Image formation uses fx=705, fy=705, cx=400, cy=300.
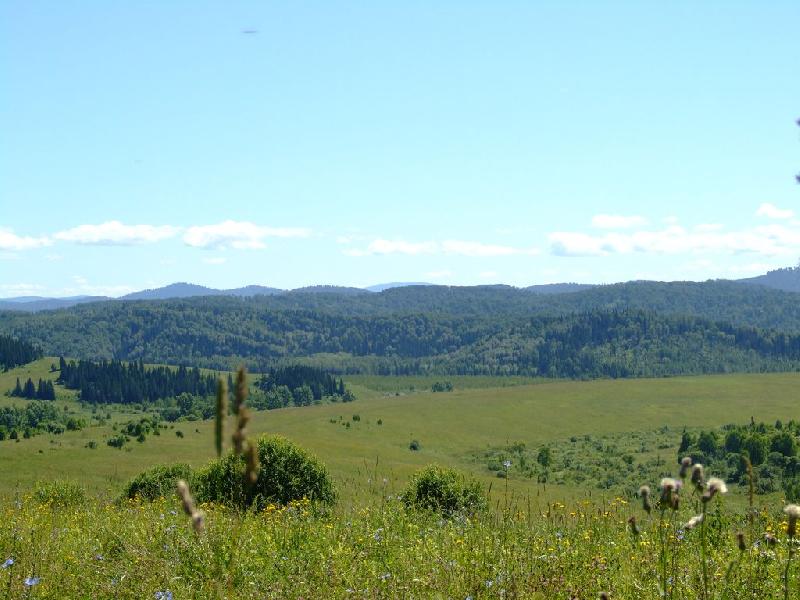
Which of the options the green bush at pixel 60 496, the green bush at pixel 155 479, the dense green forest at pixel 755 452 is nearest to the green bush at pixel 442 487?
the green bush at pixel 60 496

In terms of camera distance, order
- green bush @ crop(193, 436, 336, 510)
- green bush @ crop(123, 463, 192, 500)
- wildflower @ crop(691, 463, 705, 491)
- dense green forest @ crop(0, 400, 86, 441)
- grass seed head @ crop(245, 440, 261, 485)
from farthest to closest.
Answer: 1. dense green forest @ crop(0, 400, 86, 441)
2. green bush @ crop(123, 463, 192, 500)
3. green bush @ crop(193, 436, 336, 510)
4. wildflower @ crop(691, 463, 705, 491)
5. grass seed head @ crop(245, 440, 261, 485)

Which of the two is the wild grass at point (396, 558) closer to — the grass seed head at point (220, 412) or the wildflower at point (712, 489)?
the wildflower at point (712, 489)

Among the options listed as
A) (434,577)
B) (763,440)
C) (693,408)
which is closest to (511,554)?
(434,577)

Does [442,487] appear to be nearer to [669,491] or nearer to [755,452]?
[669,491]

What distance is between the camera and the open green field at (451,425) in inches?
3014

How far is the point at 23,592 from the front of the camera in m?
7.30

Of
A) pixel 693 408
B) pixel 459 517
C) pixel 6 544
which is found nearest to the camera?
pixel 6 544

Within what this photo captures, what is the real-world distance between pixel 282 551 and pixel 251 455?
7.31 m

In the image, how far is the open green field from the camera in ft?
251

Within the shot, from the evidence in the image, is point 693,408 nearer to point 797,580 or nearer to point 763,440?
point 763,440

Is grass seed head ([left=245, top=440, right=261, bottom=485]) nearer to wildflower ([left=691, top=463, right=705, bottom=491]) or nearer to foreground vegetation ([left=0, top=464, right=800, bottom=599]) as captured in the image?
wildflower ([left=691, top=463, right=705, bottom=491])

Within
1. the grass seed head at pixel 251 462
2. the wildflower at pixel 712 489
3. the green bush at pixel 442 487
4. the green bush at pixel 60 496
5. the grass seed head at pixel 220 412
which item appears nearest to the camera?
Answer: the grass seed head at pixel 220 412

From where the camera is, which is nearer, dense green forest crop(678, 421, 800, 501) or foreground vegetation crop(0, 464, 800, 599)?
foreground vegetation crop(0, 464, 800, 599)

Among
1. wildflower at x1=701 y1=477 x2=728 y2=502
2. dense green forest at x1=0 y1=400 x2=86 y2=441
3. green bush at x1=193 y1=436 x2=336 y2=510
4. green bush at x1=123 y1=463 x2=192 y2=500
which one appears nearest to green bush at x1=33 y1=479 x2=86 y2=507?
green bush at x1=193 y1=436 x2=336 y2=510
